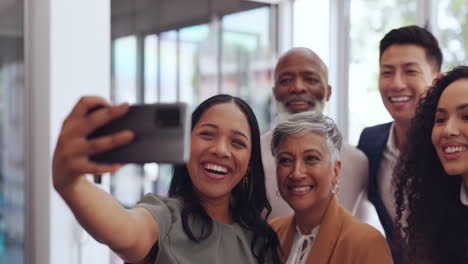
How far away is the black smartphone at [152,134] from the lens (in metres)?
0.84

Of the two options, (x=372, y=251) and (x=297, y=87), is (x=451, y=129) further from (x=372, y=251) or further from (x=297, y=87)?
(x=297, y=87)

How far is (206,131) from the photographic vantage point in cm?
159

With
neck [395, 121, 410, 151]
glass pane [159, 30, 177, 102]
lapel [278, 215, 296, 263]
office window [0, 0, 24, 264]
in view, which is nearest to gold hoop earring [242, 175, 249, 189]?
lapel [278, 215, 296, 263]

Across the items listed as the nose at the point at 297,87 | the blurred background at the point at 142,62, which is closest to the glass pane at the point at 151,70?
the blurred background at the point at 142,62

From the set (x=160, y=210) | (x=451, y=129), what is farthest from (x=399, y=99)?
(x=160, y=210)

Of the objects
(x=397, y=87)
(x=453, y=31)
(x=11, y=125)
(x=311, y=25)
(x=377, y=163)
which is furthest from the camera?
Answer: (x=311, y=25)

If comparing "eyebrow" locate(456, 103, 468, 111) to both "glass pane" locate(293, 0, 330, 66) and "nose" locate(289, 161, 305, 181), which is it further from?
"glass pane" locate(293, 0, 330, 66)

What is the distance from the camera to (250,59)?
5047 millimetres

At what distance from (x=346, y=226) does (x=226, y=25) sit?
11.3 ft

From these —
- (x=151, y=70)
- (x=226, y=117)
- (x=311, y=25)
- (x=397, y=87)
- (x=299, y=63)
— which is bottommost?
(x=226, y=117)

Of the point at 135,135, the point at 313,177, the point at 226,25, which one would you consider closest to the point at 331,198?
the point at 313,177

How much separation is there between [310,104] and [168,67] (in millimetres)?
2104

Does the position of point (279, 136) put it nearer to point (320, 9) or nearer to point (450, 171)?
point (450, 171)

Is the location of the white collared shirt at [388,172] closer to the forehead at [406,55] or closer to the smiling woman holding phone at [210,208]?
the forehead at [406,55]
